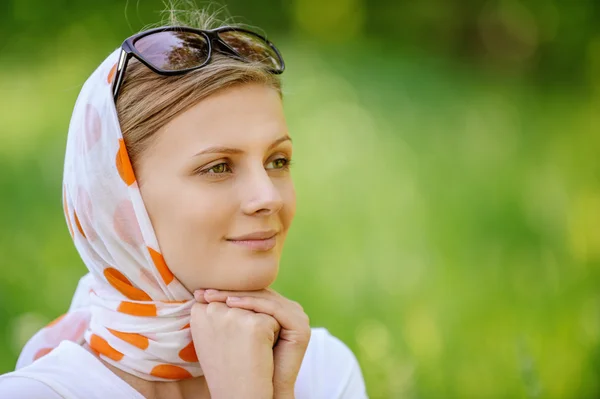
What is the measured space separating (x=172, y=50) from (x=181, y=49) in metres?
0.03

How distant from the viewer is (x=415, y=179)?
6.09 m

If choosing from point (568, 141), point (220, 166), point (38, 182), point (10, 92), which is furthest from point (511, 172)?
point (220, 166)

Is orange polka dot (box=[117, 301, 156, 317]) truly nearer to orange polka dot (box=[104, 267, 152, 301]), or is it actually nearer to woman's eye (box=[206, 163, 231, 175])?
orange polka dot (box=[104, 267, 152, 301])

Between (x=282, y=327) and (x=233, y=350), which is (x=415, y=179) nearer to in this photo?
(x=282, y=327)

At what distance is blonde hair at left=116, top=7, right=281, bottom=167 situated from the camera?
2.03 m

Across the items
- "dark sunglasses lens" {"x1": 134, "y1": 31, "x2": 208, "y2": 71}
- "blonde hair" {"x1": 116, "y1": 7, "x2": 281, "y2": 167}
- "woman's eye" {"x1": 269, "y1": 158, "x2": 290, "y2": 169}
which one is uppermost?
"dark sunglasses lens" {"x1": 134, "y1": 31, "x2": 208, "y2": 71}

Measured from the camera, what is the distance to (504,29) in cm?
796

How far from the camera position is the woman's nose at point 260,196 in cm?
202

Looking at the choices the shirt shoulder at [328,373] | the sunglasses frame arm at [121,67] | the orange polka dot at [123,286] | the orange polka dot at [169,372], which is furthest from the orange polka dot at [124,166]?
the shirt shoulder at [328,373]

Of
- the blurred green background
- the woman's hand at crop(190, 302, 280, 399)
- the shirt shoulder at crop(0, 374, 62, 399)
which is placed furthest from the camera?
the blurred green background

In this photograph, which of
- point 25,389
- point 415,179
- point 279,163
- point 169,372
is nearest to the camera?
point 25,389

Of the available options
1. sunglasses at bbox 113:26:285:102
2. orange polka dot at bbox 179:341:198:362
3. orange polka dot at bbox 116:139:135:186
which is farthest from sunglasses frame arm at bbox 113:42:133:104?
orange polka dot at bbox 179:341:198:362

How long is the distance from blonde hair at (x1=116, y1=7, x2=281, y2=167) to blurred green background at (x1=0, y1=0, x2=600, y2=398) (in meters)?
1.16

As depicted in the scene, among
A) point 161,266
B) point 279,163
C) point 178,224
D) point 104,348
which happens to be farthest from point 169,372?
point 279,163
